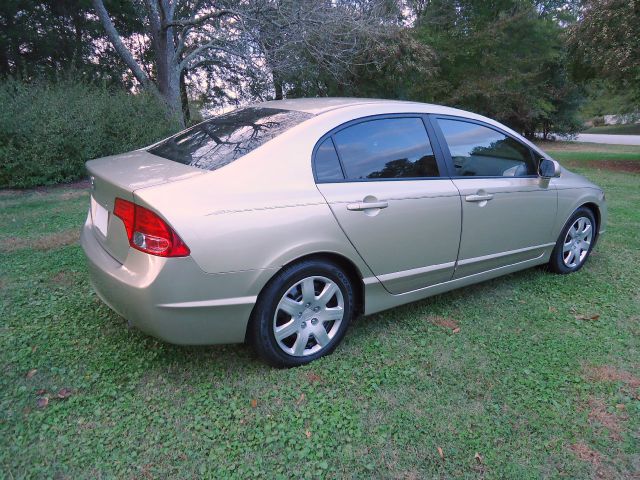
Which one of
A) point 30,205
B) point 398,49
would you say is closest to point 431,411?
point 30,205

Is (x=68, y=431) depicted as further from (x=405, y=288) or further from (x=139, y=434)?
(x=405, y=288)

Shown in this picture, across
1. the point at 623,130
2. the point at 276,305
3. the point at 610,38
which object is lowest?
the point at 623,130

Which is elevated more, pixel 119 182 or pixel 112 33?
pixel 112 33

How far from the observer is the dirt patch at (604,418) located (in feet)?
7.72

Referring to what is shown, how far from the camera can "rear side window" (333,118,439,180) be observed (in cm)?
296

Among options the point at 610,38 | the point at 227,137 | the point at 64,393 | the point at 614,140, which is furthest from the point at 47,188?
the point at 614,140

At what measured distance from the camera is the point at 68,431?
2244 mm

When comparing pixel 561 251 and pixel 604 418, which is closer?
pixel 604 418

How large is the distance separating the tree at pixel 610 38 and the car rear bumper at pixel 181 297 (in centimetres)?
1279

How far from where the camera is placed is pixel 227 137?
3.01m

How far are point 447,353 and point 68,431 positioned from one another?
2.17m

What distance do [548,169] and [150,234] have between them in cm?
314

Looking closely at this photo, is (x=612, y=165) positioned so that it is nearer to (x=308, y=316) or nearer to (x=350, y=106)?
(x=350, y=106)

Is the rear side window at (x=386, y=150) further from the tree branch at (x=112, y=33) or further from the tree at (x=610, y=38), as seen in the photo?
the tree at (x=610, y=38)
